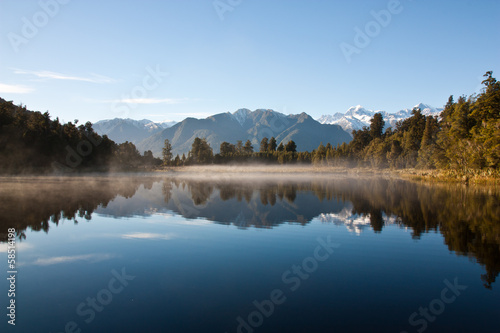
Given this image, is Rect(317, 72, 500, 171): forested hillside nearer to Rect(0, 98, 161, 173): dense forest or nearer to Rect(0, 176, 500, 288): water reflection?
Rect(0, 176, 500, 288): water reflection

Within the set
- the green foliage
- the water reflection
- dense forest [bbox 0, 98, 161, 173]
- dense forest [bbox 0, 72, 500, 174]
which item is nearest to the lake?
the water reflection

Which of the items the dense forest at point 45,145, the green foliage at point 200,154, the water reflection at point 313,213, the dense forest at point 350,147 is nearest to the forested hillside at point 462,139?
the dense forest at point 350,147

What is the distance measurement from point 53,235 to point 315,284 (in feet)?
50.2

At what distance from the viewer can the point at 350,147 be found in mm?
174875

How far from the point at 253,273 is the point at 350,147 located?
563ft

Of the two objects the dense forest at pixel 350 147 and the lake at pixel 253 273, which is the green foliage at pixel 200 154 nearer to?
the dense forest at pixel 350 147

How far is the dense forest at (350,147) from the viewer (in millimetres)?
68075

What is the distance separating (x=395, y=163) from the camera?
425 ft

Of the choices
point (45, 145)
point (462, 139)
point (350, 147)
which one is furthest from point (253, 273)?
point (350, 147)

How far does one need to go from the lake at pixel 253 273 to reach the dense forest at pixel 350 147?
171 feet

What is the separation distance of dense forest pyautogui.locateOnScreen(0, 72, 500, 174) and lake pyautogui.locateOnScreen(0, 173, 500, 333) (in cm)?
5214

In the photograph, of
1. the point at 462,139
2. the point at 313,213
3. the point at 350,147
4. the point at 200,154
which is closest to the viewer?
the point at 313,213

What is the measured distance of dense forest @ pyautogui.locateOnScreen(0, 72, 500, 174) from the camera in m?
68.1

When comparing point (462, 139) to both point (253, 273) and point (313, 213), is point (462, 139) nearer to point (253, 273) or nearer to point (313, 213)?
point (313, 213)
